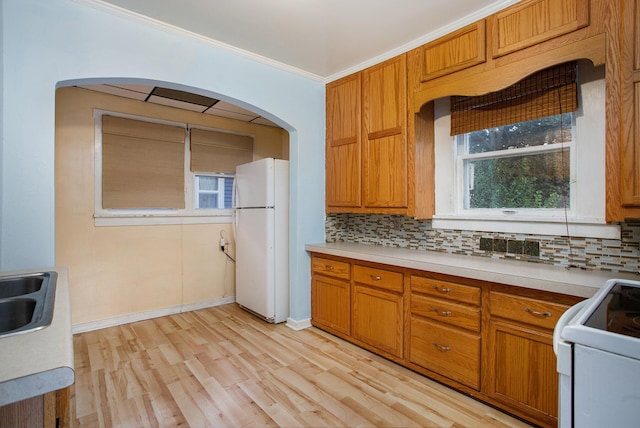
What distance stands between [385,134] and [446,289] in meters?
1.40

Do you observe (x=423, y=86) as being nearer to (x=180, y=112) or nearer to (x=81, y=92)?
(x=180, y=112)

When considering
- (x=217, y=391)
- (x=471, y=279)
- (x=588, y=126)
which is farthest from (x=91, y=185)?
(x=588, y=126)

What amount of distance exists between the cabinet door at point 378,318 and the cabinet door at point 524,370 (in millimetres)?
686

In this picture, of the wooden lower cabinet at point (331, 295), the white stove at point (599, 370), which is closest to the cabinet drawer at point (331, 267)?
the wooden lower cabinet at point (331, 295)

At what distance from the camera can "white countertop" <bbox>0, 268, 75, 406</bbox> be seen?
23.2 inches

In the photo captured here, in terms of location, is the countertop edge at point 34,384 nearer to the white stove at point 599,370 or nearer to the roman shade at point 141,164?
the white stove at point 599,370

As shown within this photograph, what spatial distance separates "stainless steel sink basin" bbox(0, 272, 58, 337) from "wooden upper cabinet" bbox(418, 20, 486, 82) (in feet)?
8.58

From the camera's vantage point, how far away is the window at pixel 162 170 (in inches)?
132

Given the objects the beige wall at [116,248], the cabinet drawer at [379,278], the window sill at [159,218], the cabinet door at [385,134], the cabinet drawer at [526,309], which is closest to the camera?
the cabinet drawer at [526,309]

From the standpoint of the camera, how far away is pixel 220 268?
13.5ft

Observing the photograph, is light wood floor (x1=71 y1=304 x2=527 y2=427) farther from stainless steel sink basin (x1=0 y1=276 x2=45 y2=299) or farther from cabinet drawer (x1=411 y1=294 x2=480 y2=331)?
stainless steel sink basin (x1=0 y1=276 x2=45 y2=299)

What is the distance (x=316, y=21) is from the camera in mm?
2357

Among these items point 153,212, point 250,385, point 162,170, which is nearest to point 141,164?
point 162,170

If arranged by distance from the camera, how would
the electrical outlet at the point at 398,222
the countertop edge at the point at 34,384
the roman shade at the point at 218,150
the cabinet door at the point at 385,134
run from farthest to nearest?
the roman shade at the point at 218,150 → the electrical outlet at the point at 398,222 → the cabinet door at the point at 385,134 → the countertop edge at the point at 34,384
